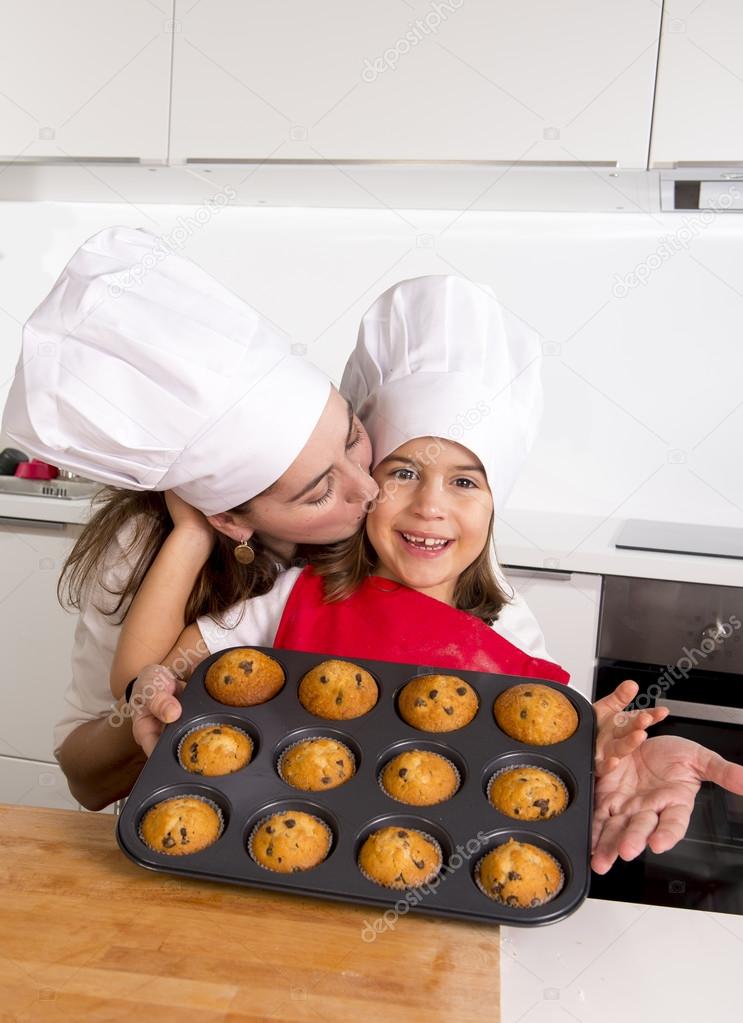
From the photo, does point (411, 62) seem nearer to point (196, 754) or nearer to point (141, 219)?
point (141, 219)

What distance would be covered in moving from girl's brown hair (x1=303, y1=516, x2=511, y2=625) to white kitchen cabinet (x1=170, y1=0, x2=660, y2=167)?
3.98 ft

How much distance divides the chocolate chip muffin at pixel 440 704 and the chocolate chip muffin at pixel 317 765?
0.30 feet

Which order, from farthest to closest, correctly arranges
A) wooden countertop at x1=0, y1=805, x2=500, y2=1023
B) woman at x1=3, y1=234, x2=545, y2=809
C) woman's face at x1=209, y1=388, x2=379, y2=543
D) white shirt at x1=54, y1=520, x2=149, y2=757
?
white shirt at x1=54, y1=520, x2=149, y2=757 < woman's face at x1=209, y1=388, x2=379, y2=543 < woman at x1=3, y1=234, x2=545, y2=809 < wooden countertop at x1=0, y1=805, x2=500, y2=1023

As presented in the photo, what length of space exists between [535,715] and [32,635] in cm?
181

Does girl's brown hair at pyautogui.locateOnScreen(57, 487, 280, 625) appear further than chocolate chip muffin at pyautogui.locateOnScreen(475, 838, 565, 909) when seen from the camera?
Yes

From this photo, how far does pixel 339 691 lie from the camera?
1041 mm

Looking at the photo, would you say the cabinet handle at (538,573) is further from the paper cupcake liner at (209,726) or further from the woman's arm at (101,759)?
the paper cupcake liner at (209,726)

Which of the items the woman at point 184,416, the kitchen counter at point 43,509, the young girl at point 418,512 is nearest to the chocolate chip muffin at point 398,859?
the young girl at point 418,512

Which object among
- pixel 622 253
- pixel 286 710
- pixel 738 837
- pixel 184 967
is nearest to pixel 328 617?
pixel 286 710

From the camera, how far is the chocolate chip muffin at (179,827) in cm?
84

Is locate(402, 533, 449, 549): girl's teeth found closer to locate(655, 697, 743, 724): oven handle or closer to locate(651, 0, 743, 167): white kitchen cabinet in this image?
locate(655, 697, 743, 724): oven handle

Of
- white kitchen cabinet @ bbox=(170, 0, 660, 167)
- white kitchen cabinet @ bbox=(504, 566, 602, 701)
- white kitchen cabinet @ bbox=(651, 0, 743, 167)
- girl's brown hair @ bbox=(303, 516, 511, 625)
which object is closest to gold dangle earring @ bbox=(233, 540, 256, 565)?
girl's brown hair @ bbox=(303, 516, 511, 625)

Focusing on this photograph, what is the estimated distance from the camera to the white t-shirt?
4.31ft

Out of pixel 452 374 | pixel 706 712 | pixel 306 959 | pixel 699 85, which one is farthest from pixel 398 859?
pixel 699 85
